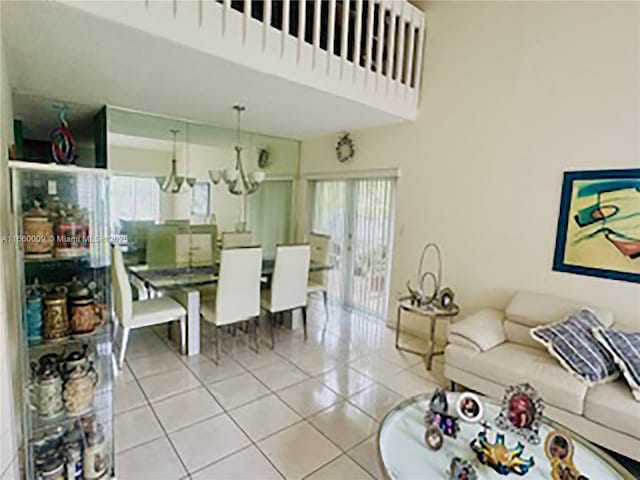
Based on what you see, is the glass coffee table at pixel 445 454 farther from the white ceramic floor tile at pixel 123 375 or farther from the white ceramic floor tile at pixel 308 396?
the white ceramic floor tile at pixel 123 375

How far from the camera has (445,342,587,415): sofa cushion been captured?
88.7 inches

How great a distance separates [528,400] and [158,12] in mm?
2998

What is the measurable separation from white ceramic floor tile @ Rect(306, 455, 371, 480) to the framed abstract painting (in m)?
2.30

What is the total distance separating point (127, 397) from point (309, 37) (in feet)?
11.5

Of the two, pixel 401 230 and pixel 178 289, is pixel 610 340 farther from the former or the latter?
pixel 178 289

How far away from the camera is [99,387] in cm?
179

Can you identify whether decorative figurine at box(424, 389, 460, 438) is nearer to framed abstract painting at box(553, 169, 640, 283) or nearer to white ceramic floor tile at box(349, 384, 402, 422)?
white ceramic floor tile at box(349, 384, 402, 422)

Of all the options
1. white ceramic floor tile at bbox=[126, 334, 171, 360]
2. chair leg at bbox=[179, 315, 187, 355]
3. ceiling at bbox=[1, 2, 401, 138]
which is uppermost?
ceiling at bbox=[1, 2, 401, 138]

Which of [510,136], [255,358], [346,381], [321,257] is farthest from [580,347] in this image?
[321,257]

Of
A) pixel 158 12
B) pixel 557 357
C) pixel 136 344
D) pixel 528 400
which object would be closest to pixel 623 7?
pixel 557 357

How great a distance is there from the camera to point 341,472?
1.99 meters

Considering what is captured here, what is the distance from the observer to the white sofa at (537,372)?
6.84 ft

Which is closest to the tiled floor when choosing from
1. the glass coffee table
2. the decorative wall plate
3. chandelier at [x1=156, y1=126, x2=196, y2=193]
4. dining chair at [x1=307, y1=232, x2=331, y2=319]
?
the glass coffee table

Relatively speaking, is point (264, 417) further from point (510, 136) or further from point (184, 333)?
point (510, 136)
